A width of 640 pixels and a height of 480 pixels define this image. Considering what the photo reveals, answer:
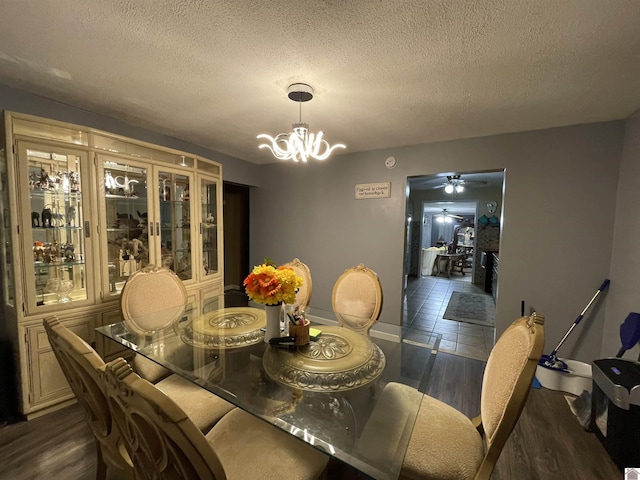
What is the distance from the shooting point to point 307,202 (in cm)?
379

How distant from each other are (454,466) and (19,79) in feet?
10.7

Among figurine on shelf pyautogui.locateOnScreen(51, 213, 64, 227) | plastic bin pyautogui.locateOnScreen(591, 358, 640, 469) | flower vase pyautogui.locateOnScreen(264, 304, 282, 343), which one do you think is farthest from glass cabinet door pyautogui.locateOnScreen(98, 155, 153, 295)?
plastic bin pyautogui.locateOnScreen(591, 358, 640, 469)

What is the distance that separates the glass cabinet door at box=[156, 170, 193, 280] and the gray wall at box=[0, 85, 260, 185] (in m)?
0.53

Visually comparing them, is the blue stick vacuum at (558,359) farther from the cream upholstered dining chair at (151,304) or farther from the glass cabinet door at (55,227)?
the glass cabinet door at (55,227)

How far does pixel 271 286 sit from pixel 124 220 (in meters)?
1.88

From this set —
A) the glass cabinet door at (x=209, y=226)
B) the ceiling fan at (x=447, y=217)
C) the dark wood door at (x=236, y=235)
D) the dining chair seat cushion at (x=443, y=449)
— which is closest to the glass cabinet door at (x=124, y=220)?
the glass cabinet door at (x=209, y=226)

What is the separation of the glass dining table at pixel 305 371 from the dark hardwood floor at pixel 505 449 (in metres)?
0.70

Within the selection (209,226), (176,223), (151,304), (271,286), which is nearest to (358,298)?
(271,286)

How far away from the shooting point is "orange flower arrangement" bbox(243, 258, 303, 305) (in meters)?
1.42

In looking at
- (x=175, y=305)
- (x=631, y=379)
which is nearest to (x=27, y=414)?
(x=175, y=305)

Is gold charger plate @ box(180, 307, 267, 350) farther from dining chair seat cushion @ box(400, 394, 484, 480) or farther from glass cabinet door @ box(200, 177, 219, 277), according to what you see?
glass cabinet door @ box(200, 177, 219, 277)

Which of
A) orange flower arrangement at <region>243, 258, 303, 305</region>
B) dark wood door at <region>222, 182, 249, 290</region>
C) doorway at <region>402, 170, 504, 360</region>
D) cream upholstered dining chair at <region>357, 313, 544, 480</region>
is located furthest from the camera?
dark wood door at <region>222, 182, 249, 290</region>

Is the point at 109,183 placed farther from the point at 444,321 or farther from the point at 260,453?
the point at 444,321

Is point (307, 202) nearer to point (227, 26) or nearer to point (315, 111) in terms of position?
point (315, 111)
